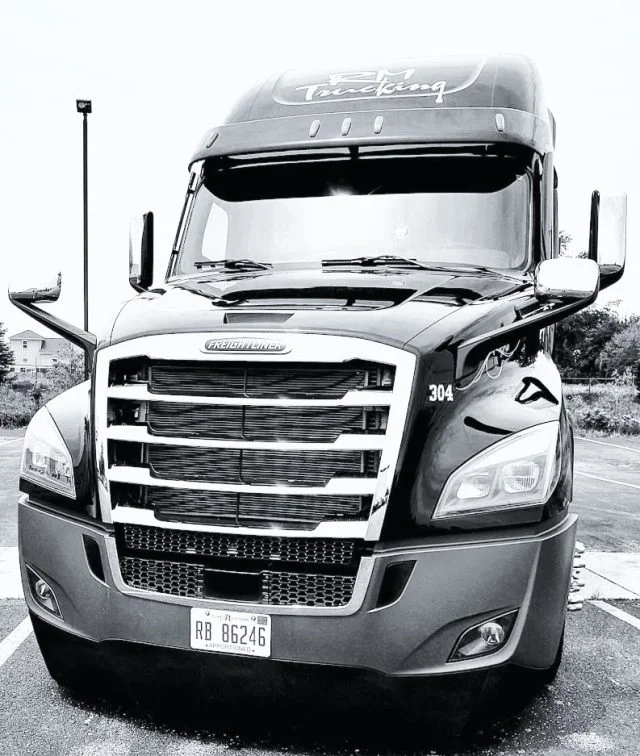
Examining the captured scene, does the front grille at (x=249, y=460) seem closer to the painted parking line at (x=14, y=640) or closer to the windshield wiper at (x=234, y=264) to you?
the windshield wiper at (x=234, y=264)

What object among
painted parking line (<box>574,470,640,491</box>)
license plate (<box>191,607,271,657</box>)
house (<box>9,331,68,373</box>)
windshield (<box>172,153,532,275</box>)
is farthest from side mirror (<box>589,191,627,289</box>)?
house (<box>9,331,68,373</box>)

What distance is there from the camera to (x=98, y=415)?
338cm

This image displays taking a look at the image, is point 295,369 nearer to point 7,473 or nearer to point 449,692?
point 449,692

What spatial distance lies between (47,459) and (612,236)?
293 centimetres

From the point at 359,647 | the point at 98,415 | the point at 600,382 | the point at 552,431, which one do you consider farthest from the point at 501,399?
the point at 600,382

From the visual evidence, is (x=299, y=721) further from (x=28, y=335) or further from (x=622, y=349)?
(x=28, y=335)

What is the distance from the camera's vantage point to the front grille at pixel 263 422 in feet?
10.2

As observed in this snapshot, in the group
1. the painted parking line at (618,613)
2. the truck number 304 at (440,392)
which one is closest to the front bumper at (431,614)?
the truck number 304 at (440,392)

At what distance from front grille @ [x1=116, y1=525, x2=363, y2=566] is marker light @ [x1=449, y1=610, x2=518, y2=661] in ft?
1.57

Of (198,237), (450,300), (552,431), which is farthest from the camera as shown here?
(198,237)

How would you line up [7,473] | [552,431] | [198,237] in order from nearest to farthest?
[552,431] → [198,237] → [7,473]

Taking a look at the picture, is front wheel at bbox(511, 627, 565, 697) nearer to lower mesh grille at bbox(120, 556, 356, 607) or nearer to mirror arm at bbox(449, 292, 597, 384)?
lower mesh grille at bbox(120, 556, 356, 607)

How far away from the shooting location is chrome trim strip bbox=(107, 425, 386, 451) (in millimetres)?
3074

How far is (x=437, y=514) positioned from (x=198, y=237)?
2.51 m
